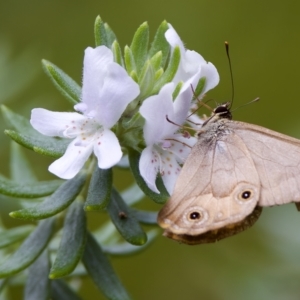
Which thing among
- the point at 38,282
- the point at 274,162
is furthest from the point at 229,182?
the point at 38,282

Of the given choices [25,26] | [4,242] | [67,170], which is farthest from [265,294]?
[25,26]

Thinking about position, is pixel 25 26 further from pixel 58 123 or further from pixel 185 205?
pixel 185 205

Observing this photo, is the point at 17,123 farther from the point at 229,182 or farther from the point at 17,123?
the point at 229,182

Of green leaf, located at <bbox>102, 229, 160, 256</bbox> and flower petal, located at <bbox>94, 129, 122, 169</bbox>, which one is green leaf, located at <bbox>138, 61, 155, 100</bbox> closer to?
flower petal, located at <bbox>94, 129, 122, 169</bbox>

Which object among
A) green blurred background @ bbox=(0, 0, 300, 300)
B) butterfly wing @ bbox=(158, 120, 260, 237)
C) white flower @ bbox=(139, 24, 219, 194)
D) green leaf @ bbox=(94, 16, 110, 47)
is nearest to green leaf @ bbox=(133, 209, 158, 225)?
white flower @ bbox=(139, 24, 219, 194)

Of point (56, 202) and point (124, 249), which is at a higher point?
point (56, 202)

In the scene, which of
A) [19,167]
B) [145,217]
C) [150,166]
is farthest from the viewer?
[19,167]

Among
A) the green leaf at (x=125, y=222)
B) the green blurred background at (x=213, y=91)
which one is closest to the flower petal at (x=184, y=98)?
the green leaf at (x=125, y=222)
